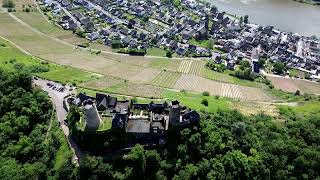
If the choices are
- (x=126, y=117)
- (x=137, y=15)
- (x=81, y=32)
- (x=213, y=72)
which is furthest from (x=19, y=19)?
(x=126, y=117)

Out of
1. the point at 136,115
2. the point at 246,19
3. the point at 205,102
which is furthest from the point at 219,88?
the point at 246,19

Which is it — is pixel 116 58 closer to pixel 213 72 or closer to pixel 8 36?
pixel 213 72

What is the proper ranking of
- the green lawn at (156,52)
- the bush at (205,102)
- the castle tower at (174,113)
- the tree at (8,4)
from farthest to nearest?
the tree at (8,4) → the green lawn at (156,52) → the bush at (205,102) → the castle tower at (174,113)

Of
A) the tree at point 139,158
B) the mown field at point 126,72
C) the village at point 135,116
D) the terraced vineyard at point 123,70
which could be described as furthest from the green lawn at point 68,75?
the tree at point 139,158

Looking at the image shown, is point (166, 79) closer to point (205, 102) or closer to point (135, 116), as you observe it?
point (205, 102)

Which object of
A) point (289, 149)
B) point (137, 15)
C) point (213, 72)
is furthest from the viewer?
point (137, 15)

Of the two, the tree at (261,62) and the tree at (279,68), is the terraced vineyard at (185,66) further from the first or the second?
the tree at (279,68)
